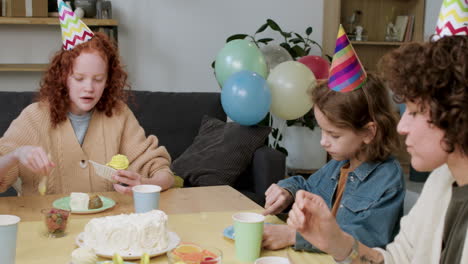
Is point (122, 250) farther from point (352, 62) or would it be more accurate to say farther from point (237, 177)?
point (237, 177)

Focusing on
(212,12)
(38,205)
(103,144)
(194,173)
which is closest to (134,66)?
(212,12)

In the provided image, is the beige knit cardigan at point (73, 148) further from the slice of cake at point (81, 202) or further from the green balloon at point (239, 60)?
the green balloon at point (239, 60)

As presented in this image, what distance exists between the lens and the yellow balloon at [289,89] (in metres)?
3.57

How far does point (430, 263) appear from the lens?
120 centimetres

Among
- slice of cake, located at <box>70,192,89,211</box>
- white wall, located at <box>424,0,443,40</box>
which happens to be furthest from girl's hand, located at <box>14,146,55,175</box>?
white wall, located at <box>424,0,443,40</box>

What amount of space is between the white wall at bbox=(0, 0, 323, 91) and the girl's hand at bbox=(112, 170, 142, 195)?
3.29 m

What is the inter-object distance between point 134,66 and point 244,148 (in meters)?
2.24

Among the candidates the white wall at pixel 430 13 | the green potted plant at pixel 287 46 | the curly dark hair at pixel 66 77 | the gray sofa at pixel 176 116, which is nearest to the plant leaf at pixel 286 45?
the green potted plant at pixel 287 46

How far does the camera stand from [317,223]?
1.19m

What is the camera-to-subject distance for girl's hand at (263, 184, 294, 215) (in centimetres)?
166

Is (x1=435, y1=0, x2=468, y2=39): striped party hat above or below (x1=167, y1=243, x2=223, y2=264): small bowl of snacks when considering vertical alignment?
above

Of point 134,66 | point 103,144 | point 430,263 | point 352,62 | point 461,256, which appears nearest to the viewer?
point 461,256

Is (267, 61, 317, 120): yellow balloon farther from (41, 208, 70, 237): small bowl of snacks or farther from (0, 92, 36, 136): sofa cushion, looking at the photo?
(41, 208, 70, 237): small bowl of snacks

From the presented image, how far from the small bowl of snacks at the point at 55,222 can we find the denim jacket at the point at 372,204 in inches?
22.8
